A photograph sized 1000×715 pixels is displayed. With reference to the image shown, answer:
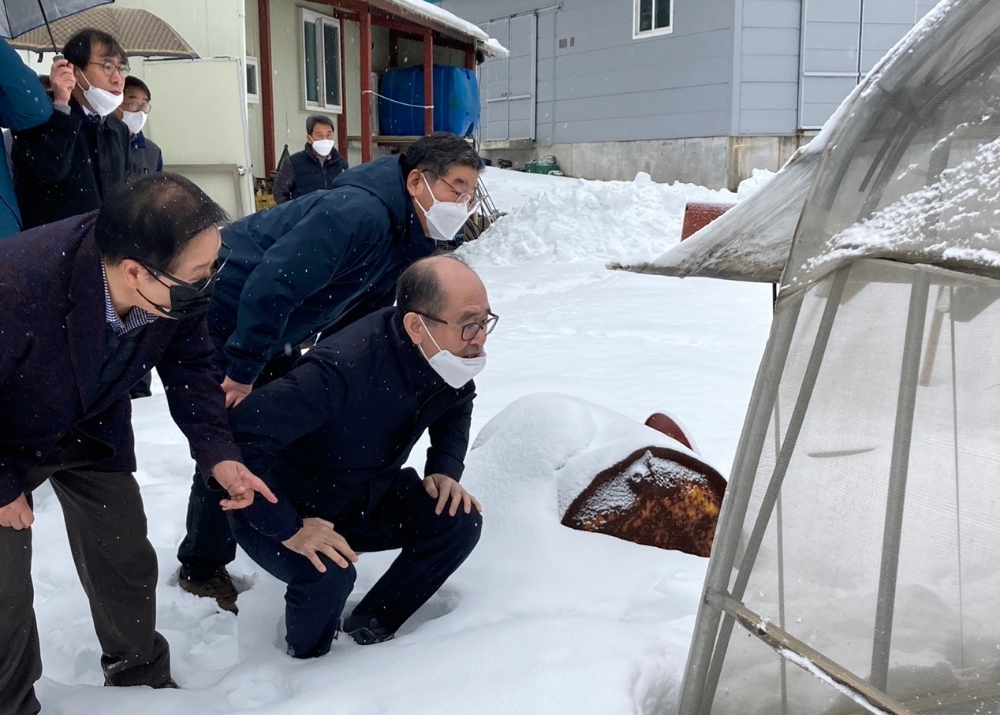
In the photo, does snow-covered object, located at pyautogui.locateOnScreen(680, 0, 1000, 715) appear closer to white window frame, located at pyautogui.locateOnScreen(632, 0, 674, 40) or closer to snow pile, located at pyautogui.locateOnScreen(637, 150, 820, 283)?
snow pile, located at pyautogui.locateOnScreen(637, 150, 820, 283)

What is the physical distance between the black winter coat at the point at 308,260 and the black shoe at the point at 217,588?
0.72 metres

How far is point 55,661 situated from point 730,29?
47.2 feet

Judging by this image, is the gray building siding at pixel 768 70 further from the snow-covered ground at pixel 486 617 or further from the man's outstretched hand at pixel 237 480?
the man's outstretched hand at pixel 237 480

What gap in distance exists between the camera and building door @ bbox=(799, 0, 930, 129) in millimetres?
14711

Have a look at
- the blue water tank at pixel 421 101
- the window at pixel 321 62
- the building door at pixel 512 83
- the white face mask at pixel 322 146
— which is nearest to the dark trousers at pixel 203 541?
the white face mask at pixel 322 146

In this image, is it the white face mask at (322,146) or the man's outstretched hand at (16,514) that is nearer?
the man's outstretched hand at (16,514)

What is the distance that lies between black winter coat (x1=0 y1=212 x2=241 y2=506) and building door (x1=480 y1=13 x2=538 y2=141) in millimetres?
17010

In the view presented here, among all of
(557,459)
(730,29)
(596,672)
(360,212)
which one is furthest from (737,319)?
(730,29)

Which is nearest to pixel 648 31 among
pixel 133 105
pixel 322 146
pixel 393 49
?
pixel 393 49

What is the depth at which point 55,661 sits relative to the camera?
253 cm

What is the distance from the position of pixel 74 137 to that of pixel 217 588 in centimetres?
203

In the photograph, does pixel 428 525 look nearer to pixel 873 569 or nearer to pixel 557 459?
pixel 557 459

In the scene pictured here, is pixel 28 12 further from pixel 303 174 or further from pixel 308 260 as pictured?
pixel 303 174

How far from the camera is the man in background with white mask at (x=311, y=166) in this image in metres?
7.55
